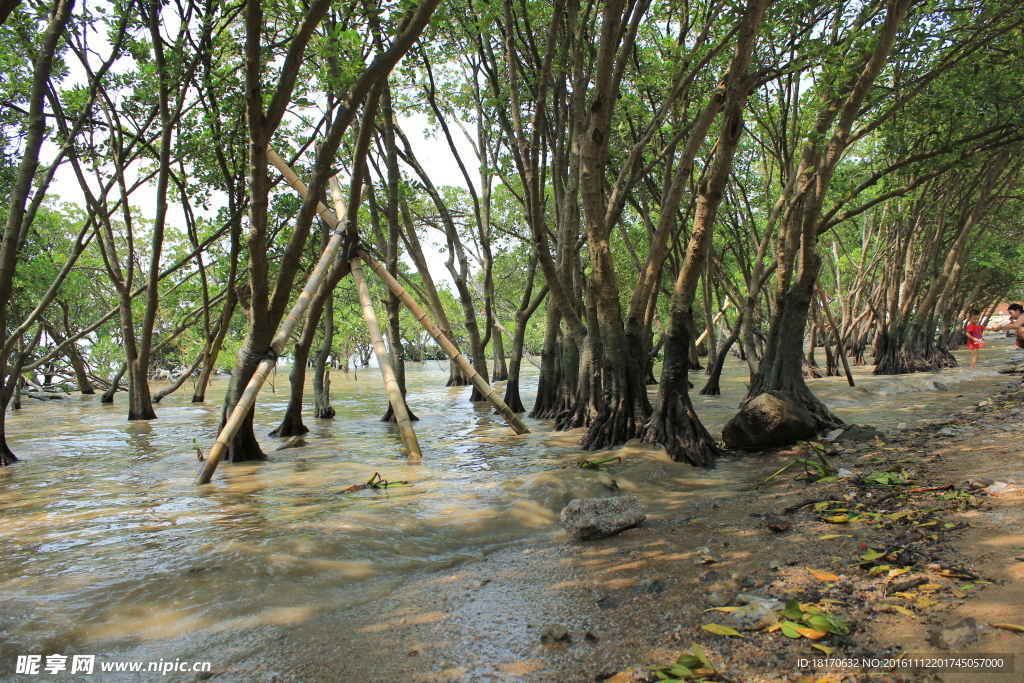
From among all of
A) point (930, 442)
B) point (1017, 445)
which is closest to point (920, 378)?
point (930, 442)

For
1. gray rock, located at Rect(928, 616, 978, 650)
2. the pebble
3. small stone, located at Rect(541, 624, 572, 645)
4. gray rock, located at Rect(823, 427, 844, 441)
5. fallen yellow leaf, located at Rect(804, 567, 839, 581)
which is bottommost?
small stone, located at Rect(541, 624, 572, 645)

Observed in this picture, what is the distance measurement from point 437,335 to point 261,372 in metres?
2.39

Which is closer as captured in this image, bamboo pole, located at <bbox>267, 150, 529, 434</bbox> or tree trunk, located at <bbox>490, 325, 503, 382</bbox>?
bamboo pole, located at <bbox>267, 150, 529, 434</bbox>

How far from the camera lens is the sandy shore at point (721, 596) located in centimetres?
249

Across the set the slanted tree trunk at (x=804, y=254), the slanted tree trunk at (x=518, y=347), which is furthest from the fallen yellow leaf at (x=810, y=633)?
the slanted tree trunk at (x=518, y=347)

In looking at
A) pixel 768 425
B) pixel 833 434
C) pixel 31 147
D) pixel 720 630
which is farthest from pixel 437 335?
pixel 720 630

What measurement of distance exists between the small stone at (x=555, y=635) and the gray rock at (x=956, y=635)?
4.80 feet

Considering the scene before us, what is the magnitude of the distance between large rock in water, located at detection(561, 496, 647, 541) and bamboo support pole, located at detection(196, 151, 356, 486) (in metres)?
3.28

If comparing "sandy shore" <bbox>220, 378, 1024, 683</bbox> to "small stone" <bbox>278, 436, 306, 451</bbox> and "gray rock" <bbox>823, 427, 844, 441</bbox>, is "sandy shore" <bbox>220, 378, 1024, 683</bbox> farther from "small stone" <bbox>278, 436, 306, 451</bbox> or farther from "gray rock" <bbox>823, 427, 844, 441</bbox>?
"small stone" <bbox>278, 436, 306, 451</bbox>

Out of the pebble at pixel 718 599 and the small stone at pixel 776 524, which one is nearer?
the pebble at pixel 718 599

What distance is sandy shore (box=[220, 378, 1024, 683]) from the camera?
8.16 feet

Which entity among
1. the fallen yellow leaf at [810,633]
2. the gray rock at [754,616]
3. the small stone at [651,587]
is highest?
the fallen yellow leaf at [810,633]

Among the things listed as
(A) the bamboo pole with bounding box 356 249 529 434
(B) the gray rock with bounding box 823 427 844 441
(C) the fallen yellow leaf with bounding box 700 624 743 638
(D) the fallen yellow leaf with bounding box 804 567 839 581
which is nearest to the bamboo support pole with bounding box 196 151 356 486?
(A) the bamboo pole with bounding box 356 249 529 434

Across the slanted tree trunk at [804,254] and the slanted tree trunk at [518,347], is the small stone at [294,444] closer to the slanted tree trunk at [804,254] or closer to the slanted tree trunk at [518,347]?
the slanted tree trunk at [518,347]
